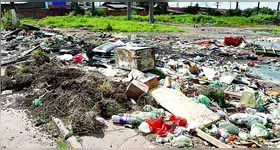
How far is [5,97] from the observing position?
4805 millimetres

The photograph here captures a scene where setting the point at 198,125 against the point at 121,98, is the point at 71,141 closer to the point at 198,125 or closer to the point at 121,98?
the point at 121,98

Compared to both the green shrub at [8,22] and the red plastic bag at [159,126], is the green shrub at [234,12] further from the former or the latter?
the red plastic bag at [159,126]

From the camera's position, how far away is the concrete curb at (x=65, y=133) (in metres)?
3.07

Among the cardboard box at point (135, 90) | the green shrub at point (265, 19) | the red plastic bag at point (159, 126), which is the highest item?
the green shrub at point (265, 19)

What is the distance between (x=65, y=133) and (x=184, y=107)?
6.35ft

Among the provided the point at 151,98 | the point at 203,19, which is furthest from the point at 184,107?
the point at 203,19

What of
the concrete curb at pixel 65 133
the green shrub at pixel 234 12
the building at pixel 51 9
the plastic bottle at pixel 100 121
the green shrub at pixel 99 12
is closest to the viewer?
the concrete curb at pixel 65 133

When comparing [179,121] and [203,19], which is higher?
[203,19]

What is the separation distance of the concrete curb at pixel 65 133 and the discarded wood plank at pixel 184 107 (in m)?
1.66

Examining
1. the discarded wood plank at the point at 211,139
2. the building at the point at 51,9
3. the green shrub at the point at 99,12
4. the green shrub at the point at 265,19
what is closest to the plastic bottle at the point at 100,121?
the discarded wood plank at the point at 211,139

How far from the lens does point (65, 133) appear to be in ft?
10.8

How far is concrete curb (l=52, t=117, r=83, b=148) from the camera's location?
10.1 feet

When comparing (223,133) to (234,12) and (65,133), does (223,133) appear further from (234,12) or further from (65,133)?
(234,12)

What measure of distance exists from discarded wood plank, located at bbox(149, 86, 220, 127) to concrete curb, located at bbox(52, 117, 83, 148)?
5.45ft
